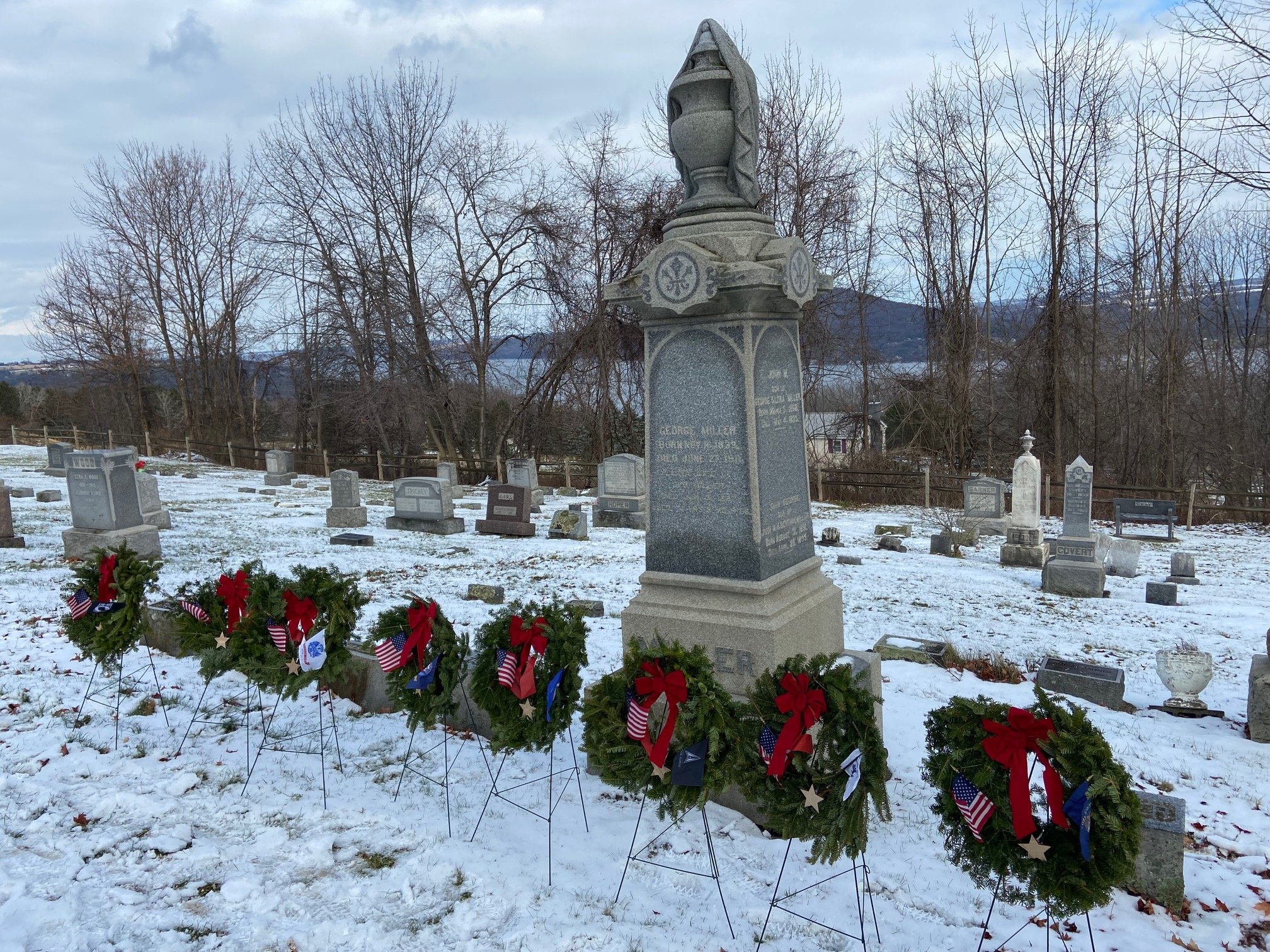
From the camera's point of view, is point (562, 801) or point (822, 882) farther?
point (562, 801)

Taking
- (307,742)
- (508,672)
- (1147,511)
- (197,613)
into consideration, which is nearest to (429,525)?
(307,742)

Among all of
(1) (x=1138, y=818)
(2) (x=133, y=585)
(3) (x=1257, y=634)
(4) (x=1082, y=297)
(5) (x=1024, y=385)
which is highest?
(4) (x=1082, y=297)

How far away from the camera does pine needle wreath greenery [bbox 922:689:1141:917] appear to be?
2.77m

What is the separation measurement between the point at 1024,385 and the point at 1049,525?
8.26 metres

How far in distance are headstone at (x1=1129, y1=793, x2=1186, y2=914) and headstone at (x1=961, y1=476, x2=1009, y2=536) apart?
13093mm

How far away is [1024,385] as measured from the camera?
77.6 feet

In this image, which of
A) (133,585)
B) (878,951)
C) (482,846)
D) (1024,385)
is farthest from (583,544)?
(1024,385)

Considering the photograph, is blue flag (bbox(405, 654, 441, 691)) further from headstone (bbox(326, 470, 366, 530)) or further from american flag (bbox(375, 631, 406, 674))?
headstone (bbox(326, 470, 366, 530))

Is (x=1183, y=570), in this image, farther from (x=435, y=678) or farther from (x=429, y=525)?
(x=429, y=525)

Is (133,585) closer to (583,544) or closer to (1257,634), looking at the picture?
(583,544)

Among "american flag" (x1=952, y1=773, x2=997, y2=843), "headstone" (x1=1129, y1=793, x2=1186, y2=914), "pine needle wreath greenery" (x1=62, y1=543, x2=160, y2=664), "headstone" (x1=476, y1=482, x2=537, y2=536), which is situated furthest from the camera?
"headstone" (x1=476, y1=482, x2=537, y2=536)

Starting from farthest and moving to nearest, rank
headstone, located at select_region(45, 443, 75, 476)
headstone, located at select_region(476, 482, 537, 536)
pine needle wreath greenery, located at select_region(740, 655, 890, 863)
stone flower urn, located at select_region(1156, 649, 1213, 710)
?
headstone, located at select_region(45, 443, 75, 476) → headstone, located at select_region(476, 482, 537, 536) → stone flower urn, located at select_region(1156, 649, 1213, 710) → pine needle wreath greenery, located at select_region(740, 655, 890, 863)

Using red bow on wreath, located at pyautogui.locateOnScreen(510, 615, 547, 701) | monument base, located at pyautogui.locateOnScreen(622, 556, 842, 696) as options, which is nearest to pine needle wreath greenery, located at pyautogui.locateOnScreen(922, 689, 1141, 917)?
monument base, located at pyautogui.locateOnScreen(622, 556, 842, 696)

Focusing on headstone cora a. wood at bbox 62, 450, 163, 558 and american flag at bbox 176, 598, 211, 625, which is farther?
→ headstone cora a. wood at bbox 62, 450, 163, 558
